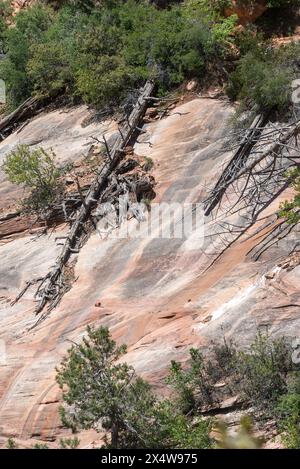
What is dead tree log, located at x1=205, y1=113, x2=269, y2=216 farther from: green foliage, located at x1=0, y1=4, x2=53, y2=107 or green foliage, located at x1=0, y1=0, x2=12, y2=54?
green foliage, located at x1=0, y1=0, x2=12, y2=54

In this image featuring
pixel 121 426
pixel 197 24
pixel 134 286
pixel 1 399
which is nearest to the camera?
pixel 121 426

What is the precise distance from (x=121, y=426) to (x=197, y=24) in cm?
1228

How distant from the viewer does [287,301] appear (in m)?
13.2

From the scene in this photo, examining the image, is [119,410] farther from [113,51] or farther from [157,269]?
[113,51]

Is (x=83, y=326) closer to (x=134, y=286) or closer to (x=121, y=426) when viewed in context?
(x=134, y=286)

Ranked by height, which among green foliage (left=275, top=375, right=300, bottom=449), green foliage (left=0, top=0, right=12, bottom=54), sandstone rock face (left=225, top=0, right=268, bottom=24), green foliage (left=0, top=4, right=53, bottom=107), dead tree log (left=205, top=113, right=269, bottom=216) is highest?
green foliage (left=0, top=0, right=12, bottom=54)

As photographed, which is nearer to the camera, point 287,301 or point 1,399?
point 287,301

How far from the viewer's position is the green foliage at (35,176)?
1969 cm

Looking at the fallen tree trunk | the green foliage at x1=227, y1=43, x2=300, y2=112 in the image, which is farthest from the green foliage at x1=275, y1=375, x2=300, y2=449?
the fallen tree trunk

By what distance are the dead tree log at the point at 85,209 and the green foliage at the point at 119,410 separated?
14.0ft

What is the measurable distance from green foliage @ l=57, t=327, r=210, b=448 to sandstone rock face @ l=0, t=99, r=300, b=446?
29.5 inches

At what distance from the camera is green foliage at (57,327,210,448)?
12.3m
